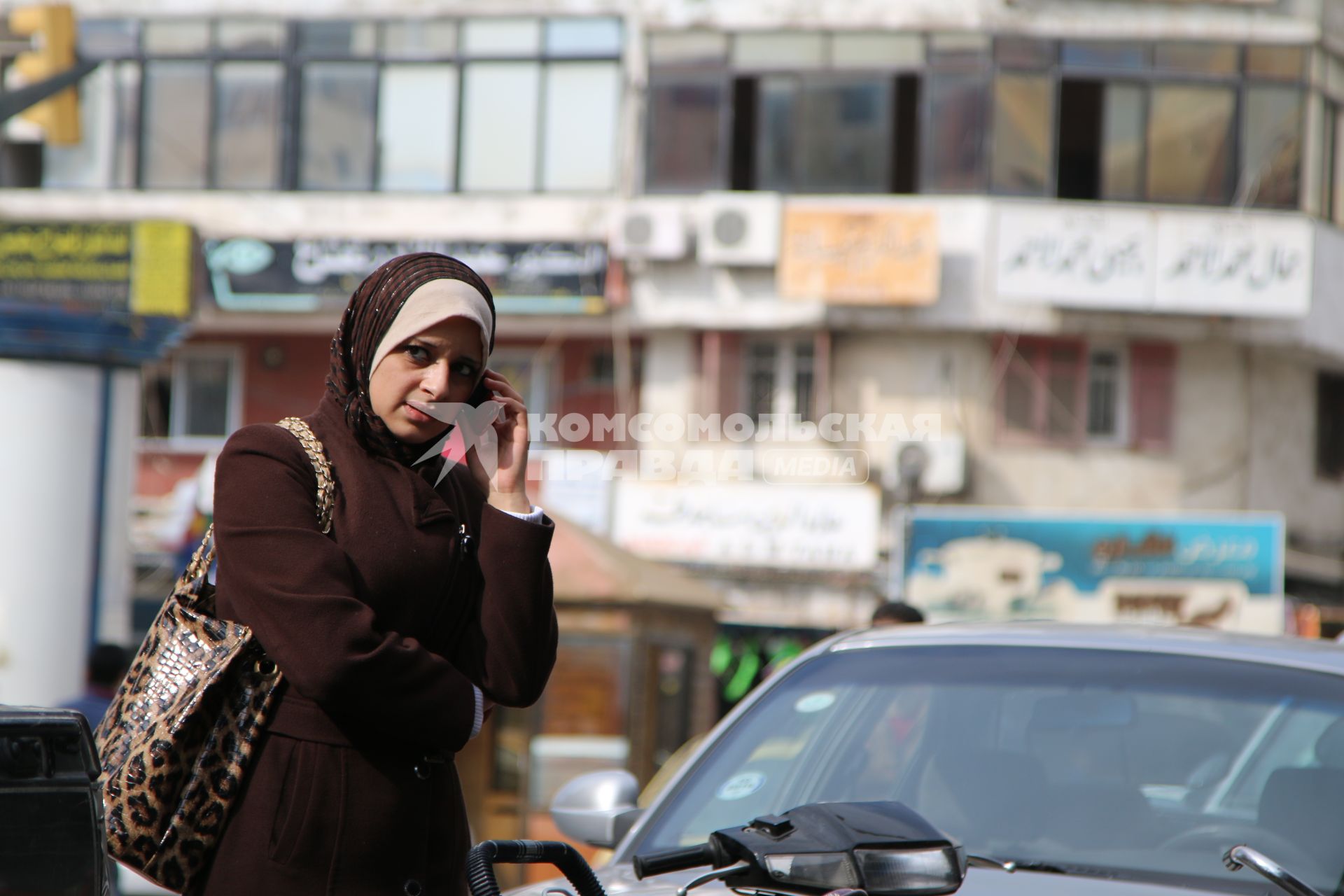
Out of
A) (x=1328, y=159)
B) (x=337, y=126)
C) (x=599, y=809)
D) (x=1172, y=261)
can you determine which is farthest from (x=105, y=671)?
(x=1328, y=159)

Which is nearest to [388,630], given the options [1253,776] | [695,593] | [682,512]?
[1253,776]

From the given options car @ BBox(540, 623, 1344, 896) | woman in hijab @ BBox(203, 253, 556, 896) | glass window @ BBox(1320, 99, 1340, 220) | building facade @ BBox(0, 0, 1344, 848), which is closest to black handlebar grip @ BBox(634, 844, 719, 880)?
woman in hijab @ BBox(203, 253, 556, 896)

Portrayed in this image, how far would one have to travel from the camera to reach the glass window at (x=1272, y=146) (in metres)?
22.5

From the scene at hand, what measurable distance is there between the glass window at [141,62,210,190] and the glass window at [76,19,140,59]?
396 mm

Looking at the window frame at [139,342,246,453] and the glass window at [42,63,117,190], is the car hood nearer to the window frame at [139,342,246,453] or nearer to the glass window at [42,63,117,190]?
the window frame at [139,342,246,453]

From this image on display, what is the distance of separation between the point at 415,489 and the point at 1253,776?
1718 millimetres

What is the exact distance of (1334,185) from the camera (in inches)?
928

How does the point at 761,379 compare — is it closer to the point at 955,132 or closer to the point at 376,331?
the point at 955,132

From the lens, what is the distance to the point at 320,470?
241 cm

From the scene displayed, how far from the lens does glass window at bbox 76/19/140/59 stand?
24.5 m

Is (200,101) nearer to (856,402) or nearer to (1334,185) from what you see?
(856,402)

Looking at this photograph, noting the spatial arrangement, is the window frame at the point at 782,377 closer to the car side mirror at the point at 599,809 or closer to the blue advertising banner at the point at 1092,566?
the blue advertising banner at the point at 1092,566

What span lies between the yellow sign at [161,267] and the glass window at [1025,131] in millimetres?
10188

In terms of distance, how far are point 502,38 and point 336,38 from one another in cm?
239
